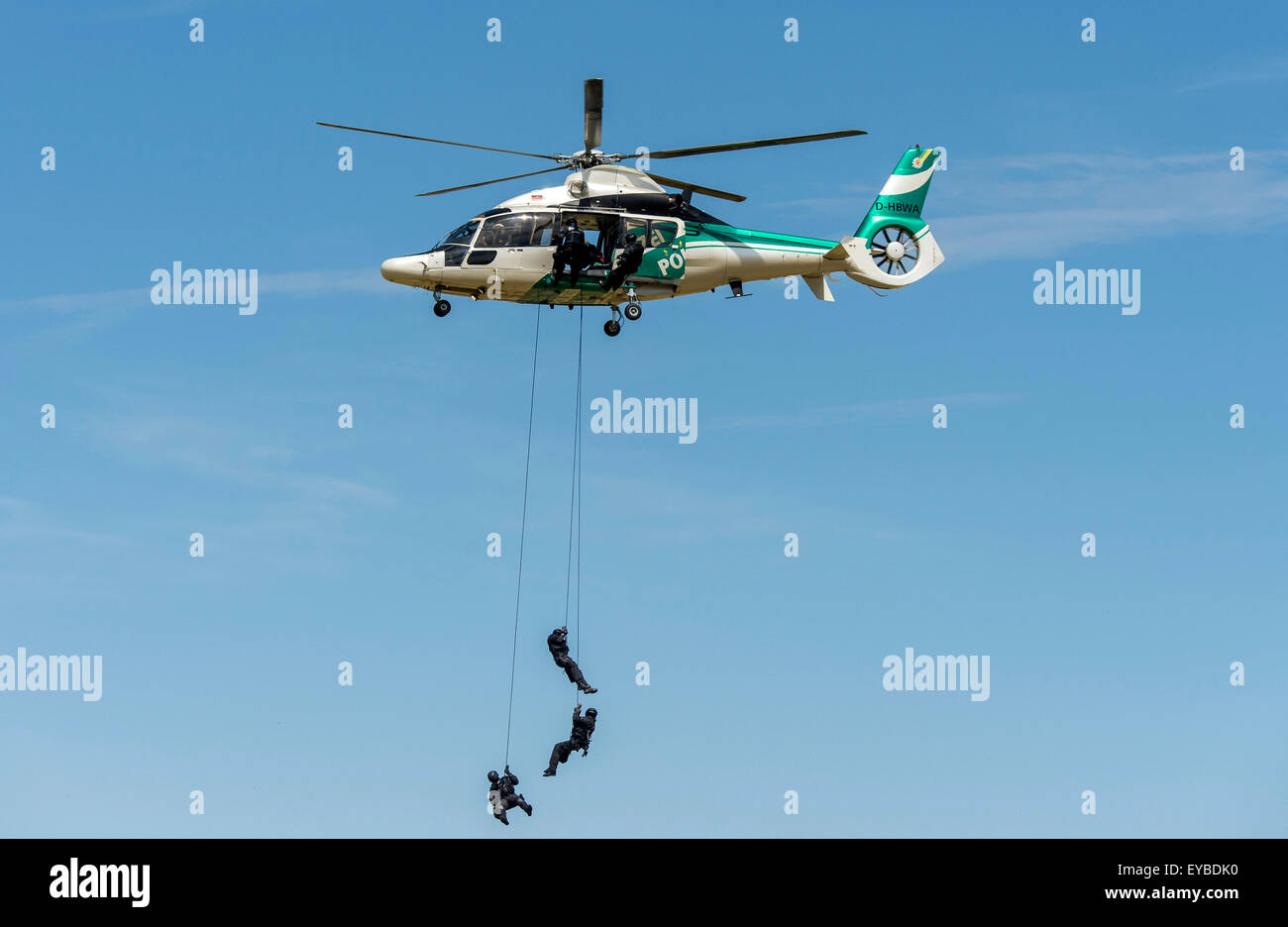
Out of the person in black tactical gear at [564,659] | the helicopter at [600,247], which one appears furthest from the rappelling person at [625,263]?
the person in black tactical gear at [564,659]

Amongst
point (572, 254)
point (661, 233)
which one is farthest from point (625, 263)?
point (661, 233)

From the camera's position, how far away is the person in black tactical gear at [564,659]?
4969 cm

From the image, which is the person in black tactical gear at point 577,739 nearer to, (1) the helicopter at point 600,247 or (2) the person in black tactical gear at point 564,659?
(2) the person in black tactical gear at point 564,659

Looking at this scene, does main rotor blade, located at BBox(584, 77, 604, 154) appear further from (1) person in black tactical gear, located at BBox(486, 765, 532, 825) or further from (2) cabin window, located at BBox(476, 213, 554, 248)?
(1) person in black tactical gear, located at BBox(486, 765, 532, 825)

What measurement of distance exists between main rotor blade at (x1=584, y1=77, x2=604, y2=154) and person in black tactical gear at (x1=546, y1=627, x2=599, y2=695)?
11007mm

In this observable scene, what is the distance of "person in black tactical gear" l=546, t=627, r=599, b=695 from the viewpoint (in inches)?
1956

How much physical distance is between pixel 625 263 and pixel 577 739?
10.5 m

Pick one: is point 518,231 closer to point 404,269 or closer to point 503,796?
point 404,269

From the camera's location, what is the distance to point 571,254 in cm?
5162

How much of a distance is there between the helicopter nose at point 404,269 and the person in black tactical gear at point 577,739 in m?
10.0
